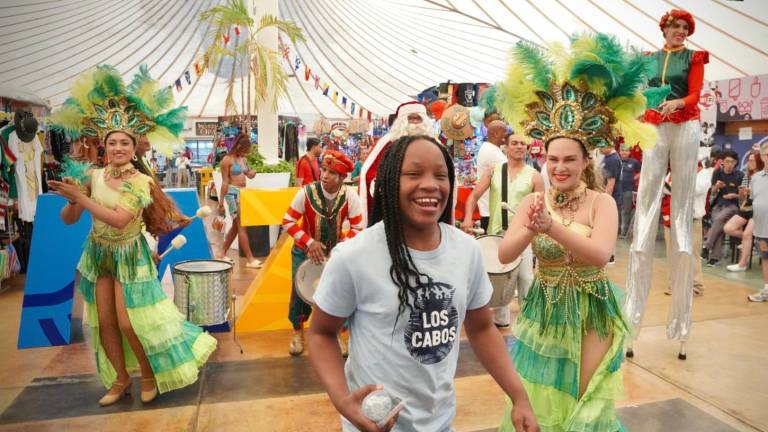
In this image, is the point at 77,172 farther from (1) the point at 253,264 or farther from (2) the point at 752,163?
(2) the point at 752,163

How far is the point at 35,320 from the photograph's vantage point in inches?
188

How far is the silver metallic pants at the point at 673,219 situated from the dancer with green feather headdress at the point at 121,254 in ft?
10.9

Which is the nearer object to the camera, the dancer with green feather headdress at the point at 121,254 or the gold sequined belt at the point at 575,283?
the gold sequined belt at the point at 575,283

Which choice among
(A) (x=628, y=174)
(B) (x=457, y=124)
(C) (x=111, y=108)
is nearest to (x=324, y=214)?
(C) (x=111, y=108)

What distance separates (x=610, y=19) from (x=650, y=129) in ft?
24.7

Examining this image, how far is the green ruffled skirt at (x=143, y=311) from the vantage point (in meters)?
3.63

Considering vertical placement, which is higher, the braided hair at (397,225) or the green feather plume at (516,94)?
the green feather plume at (516,94)

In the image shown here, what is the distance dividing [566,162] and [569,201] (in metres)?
0.20

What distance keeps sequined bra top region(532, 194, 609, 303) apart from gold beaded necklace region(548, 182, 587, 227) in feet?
0.12

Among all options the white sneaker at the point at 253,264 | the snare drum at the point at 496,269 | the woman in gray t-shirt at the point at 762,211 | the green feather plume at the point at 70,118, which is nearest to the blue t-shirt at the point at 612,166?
the woman in gray t-shirt at the point at 762,211

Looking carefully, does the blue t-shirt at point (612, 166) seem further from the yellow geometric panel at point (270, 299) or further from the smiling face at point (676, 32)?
the yellow geometric panel at point (270, 299)

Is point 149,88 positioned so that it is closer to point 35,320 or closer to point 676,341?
point 35,320

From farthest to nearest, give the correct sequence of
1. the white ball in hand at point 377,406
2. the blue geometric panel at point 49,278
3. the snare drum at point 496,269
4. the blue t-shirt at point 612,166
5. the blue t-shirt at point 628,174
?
the blue t-shirt at point 628,174 → the blue t-shirt at point 612,166 → the blue geometric panel at point 49,278 → the snare drum at point 496,269 → the white ball in hand at point 377,406

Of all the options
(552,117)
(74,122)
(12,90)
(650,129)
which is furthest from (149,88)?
(12,90)
